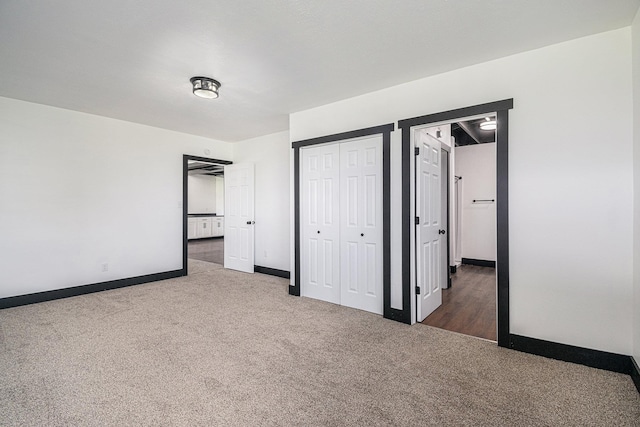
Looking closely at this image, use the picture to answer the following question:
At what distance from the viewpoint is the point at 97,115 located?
4484 mm

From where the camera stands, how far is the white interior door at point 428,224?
131 inches

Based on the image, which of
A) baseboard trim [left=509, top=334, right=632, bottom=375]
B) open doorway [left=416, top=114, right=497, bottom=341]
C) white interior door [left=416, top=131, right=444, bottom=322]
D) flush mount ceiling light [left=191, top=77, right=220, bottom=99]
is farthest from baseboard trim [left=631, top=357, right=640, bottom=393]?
flush mount ceiling light [left=191, top=77, right=220, bottom=99]

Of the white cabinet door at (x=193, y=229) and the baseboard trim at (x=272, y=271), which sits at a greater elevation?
the white cabinet door at (x=193, y=229)

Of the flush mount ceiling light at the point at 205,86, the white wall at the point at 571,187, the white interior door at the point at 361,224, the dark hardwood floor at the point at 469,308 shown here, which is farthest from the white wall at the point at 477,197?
the flush mount ceiling light at the point at 205,86

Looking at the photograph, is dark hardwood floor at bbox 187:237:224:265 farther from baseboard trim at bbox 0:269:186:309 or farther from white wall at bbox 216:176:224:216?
white wall at bbox 216:176:224:216

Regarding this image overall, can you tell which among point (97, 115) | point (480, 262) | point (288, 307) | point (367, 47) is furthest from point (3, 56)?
point (480, 262)

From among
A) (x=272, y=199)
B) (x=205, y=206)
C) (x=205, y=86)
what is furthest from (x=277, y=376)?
(x=205, y=206)

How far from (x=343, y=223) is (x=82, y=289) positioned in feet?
13.1

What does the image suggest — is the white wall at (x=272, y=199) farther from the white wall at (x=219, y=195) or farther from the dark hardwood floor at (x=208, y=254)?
the white wall at (x=219, y=195)

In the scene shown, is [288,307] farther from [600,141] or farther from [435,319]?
[600,141]

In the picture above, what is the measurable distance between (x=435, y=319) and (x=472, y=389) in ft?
4.57

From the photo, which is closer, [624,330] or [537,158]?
[624,330]

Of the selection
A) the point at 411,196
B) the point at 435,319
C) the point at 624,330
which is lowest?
the point at 435,319

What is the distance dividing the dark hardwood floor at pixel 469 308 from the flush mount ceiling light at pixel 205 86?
11.6 ft
